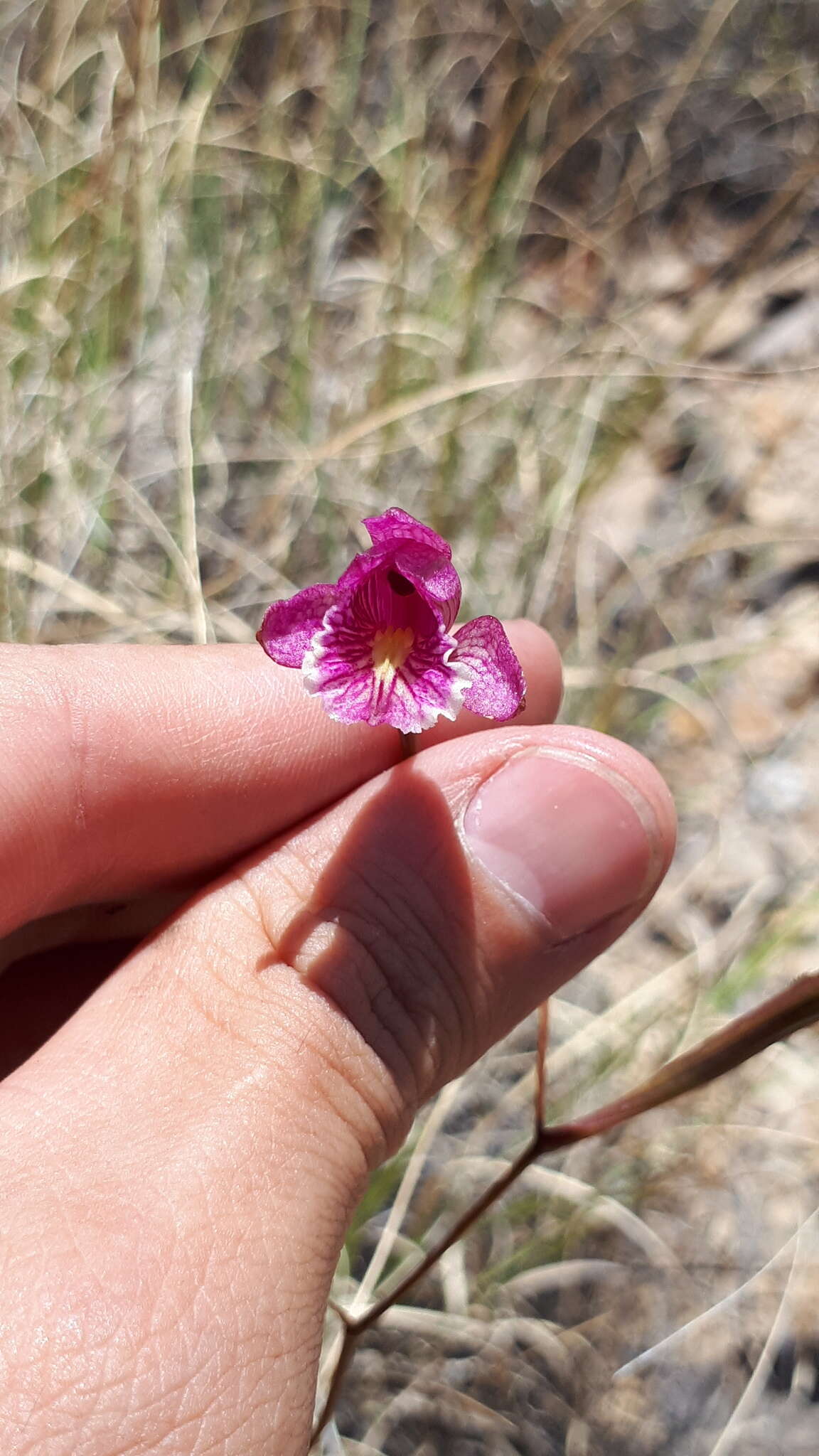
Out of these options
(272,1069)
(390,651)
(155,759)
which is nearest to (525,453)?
(155,759)

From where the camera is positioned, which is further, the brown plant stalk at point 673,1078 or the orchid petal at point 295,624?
the orchid petal at point 295,624

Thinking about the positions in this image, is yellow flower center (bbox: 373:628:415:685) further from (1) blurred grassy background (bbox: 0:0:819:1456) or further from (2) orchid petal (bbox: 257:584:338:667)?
(1) blurred grassy background (bbox: 0:0:819:1456)

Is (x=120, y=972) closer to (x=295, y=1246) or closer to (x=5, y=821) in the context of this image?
(x=5, y=821)

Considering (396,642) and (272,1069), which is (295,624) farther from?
(272,1069)

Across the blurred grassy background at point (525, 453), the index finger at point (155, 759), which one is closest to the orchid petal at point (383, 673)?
the index finger at point (155, 759)

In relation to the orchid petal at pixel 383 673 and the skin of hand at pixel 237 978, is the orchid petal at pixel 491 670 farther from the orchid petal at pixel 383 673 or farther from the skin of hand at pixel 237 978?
the skin of hand at pixel 237 978

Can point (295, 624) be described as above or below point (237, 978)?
above
